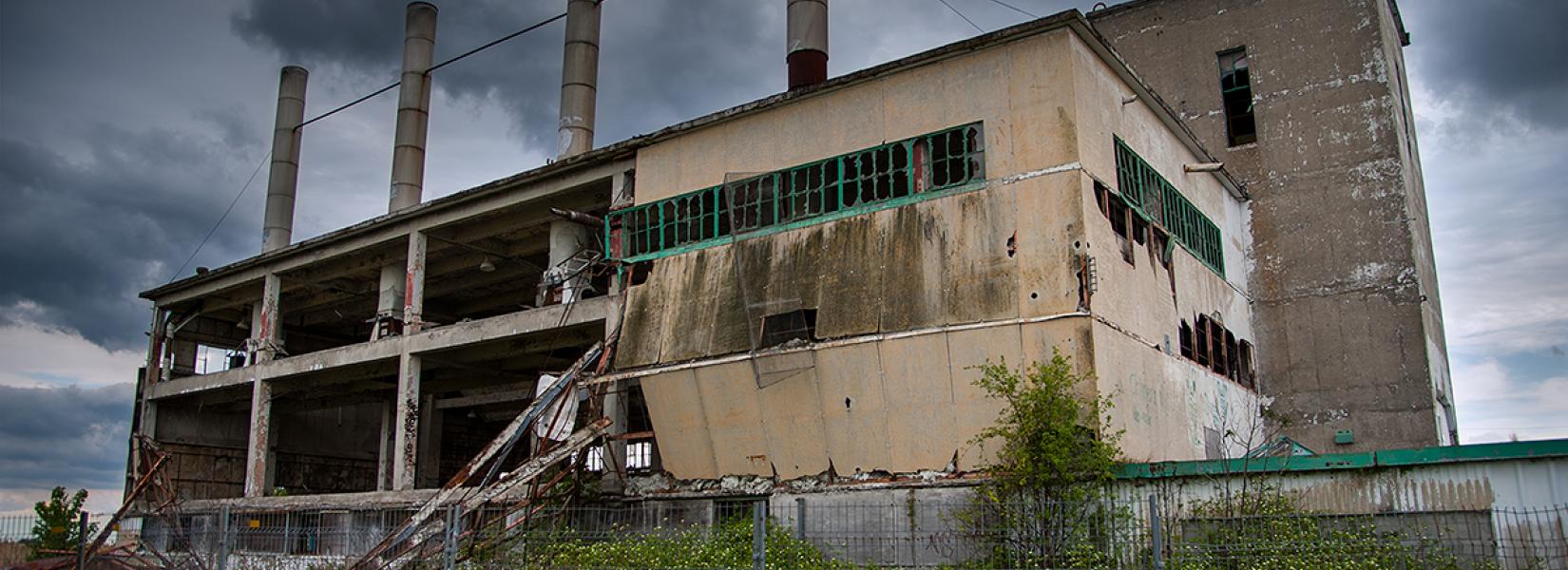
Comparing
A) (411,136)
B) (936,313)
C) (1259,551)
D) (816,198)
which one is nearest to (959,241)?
(936,313)

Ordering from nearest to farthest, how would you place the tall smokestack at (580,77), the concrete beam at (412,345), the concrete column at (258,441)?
1. the concrete beam at (412,345)
2. the concrete column at (258,441)
3. the tall smokestack at (580,77)

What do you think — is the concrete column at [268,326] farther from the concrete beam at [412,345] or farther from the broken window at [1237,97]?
the broken window at [1237,97]

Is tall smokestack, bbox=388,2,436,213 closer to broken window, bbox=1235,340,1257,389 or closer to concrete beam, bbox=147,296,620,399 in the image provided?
concrete beam, bbox=147,296,620,399

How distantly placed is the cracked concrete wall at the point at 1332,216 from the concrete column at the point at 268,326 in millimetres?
21101

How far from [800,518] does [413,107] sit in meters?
A: 22.0

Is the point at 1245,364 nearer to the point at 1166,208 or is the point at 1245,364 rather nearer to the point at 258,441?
the point at 1166,208

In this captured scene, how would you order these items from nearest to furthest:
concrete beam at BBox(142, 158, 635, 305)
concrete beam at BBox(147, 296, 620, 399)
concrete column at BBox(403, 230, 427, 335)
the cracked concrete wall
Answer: the cracked concrete wall < concrete beam at BBox(147, 296, 620, 399) < concrete beam at BBox(142, 158, 635, 305) < concrete column at BBox(403, 230, 427, 335)

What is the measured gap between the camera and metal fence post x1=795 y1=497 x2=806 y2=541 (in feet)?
49.6

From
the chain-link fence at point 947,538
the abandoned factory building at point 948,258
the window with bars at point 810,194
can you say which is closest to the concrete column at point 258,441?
the abandoned factory building at point 948,258

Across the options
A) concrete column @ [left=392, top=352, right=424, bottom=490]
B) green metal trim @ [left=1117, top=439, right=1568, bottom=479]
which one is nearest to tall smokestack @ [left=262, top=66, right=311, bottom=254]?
concrete column @ [left=392, top=352, right=424, bottom=490]

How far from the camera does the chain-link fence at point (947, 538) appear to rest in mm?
11258

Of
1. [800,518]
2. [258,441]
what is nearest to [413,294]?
[258,441]

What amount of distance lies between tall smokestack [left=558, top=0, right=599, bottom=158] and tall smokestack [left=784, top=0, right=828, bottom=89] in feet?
25.3

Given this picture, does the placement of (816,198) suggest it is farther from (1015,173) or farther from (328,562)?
(328,562)
